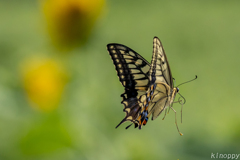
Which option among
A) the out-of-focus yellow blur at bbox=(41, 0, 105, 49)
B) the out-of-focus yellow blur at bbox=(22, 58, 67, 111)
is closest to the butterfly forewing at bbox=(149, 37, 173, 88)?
the out-of-focus yellow blur at bbox=(22, 58, 67, 111)

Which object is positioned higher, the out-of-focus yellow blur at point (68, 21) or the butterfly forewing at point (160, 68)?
the out-of-focus yellow blur at point (68, 21)

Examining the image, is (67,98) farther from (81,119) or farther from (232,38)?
(232,38)

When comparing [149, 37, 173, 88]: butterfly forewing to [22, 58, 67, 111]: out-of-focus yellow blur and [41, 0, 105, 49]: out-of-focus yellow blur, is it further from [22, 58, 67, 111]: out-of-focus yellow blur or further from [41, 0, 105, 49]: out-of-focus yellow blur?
[41, 0, 105, 49]: out-of-focus yellow blur

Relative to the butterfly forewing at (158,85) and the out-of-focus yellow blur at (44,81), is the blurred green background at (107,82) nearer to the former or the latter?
the out-of-focus yellow blur at (44,81)

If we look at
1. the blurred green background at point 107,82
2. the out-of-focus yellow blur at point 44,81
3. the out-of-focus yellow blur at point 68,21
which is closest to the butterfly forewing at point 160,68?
the blurred green background at point 107,82

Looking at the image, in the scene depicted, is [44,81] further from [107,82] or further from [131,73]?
[131,73]

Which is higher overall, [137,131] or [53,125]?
[53,125]

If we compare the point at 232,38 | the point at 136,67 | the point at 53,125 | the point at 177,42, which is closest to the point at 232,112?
the point at 177,42
